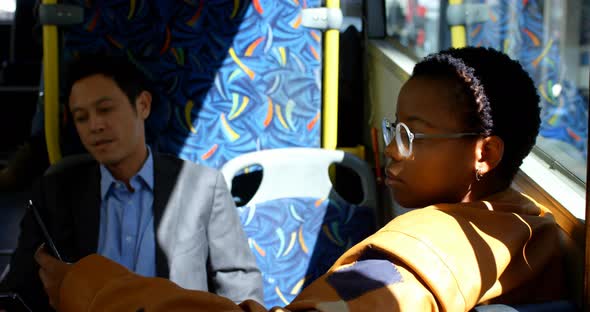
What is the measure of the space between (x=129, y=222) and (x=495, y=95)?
4.64ft

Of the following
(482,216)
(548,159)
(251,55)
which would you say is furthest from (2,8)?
(482,216)

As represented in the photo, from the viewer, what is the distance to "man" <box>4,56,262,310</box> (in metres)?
2.26

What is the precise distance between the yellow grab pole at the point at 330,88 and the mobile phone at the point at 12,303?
1.72m

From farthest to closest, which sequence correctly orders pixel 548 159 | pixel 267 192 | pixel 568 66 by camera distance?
pixel 568 66
pixel 267 192
pixel 548 159

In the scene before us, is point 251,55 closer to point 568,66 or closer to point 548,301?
point 548,301

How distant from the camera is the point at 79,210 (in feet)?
7.52

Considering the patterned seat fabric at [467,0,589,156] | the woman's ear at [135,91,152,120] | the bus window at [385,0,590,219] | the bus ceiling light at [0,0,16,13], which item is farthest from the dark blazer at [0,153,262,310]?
the bus ceiling light at [0,0,16,13]

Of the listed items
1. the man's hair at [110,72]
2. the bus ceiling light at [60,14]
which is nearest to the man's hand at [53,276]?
the man's hair at [110,72]

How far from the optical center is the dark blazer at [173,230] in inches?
88.0

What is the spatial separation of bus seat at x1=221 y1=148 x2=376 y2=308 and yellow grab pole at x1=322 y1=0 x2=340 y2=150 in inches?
6.4

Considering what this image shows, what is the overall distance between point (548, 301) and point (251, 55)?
1.91m

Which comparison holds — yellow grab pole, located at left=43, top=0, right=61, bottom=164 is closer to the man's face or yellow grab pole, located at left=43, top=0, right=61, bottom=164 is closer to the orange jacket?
the man's face

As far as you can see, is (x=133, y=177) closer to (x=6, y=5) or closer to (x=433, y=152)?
(x=433, y=152)

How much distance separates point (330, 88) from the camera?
299cm
